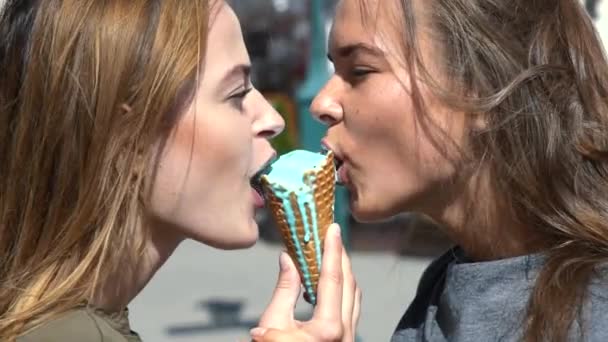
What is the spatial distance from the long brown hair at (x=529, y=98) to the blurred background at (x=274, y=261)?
2.89 meters

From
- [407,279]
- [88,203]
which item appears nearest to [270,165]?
[88,203]

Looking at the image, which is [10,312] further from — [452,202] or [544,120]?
[544,120]

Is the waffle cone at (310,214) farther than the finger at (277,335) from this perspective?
Yes

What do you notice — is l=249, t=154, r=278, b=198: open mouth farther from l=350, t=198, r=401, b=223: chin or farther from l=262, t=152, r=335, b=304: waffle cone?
l=350, t=198, r=401, b=223: chin

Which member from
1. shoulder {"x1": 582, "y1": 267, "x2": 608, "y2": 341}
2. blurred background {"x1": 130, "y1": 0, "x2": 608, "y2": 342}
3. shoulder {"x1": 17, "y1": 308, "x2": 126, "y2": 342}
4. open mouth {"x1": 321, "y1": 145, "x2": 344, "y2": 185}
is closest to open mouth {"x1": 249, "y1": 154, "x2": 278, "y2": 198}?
open mouth {"x1": 321, "y1": 145, "x2": 344, "y2": 185}

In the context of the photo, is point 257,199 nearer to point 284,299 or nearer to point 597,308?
point 284,299

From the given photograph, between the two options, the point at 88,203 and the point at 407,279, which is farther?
the point at 407,279

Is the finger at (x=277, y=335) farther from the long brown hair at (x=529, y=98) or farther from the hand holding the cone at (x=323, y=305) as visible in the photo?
the long brown hair at (x=529, y=98)

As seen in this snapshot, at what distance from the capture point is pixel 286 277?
2.42 metres

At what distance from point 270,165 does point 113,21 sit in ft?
1.73

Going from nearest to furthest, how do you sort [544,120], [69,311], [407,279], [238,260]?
[69,311] → [544,120] → [407,279] → [238,260]

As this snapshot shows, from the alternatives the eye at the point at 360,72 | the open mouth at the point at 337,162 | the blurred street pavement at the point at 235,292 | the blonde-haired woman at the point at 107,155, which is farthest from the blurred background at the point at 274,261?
the blonde-haired woman at the point at 107,155

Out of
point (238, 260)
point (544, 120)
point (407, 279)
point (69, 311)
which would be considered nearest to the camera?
point (69, 311)

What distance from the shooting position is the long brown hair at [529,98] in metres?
2.53
